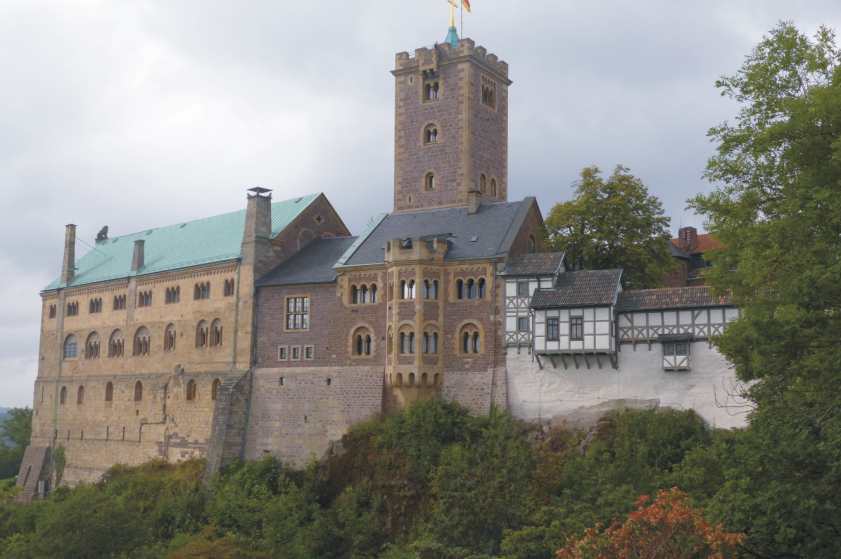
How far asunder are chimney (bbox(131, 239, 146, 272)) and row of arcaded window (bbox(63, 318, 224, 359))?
12.7 ft

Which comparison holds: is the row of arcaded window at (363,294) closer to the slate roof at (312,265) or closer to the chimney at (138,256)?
the slate roof at (312,265)

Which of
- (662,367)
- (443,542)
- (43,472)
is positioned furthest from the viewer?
(43,472)

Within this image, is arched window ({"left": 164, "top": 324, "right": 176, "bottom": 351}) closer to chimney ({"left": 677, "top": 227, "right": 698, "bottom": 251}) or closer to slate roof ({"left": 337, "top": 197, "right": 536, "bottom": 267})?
slate roof ({"left": 337, "top": 197, "right": 536, "bottom": 267})

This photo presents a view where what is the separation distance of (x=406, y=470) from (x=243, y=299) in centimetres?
1454

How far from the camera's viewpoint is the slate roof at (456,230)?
163ft

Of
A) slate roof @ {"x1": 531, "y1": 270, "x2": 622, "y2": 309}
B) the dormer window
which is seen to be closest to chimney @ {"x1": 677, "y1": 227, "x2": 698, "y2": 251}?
the dormer window

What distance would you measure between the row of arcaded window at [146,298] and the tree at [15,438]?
2596 cm

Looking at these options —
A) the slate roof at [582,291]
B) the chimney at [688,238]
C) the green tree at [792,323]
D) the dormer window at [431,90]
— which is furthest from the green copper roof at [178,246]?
the green tree at [792,323]

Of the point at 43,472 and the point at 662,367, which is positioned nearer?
the point at 662,367

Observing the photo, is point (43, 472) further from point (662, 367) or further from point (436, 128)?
point (662, 367)

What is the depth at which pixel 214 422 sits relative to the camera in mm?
54531

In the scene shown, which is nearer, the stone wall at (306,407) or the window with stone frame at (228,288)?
the stone wall at (306,407)

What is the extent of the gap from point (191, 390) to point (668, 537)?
39224mm

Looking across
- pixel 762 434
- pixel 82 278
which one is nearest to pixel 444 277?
pixel 762 434
